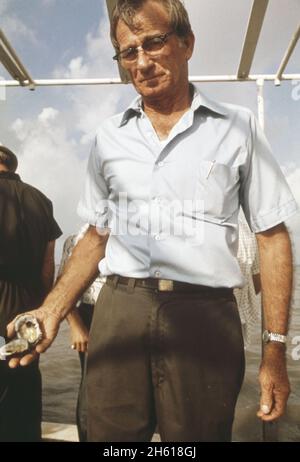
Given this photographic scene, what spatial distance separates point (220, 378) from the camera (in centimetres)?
169

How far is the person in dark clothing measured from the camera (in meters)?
2.88

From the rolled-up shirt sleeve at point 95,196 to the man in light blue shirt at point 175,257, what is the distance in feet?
0.37

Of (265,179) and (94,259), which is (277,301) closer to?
(265,179)

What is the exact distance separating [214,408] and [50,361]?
1152 centimetres

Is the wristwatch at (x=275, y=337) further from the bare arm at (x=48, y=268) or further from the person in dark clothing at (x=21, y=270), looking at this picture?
the bare arm at (x=48, y=268)

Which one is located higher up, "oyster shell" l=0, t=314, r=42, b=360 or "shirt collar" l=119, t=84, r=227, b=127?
"shirt collar" l=119, t=84, r=227, b=127

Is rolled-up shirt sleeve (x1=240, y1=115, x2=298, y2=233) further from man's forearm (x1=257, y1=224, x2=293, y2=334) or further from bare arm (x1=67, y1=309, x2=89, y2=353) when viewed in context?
bare arm (x1=67, y1=309, x2=89, y2=353)

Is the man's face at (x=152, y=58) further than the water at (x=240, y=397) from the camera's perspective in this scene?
No

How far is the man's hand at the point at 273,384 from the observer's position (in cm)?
172

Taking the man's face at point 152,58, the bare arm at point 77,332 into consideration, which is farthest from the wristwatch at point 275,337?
the bare arm at point 77,332

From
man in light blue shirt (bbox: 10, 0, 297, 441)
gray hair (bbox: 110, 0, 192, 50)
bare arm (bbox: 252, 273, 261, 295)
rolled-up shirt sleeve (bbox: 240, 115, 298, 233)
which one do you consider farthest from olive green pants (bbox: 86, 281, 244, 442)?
bare arm (bbox: 252, 273, 261, 295)

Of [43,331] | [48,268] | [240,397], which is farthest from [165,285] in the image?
[240,397]

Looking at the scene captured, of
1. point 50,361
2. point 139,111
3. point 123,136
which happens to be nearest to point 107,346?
point 123,136

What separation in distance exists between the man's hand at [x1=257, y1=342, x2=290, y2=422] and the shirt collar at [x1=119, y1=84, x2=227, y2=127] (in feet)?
3.23
